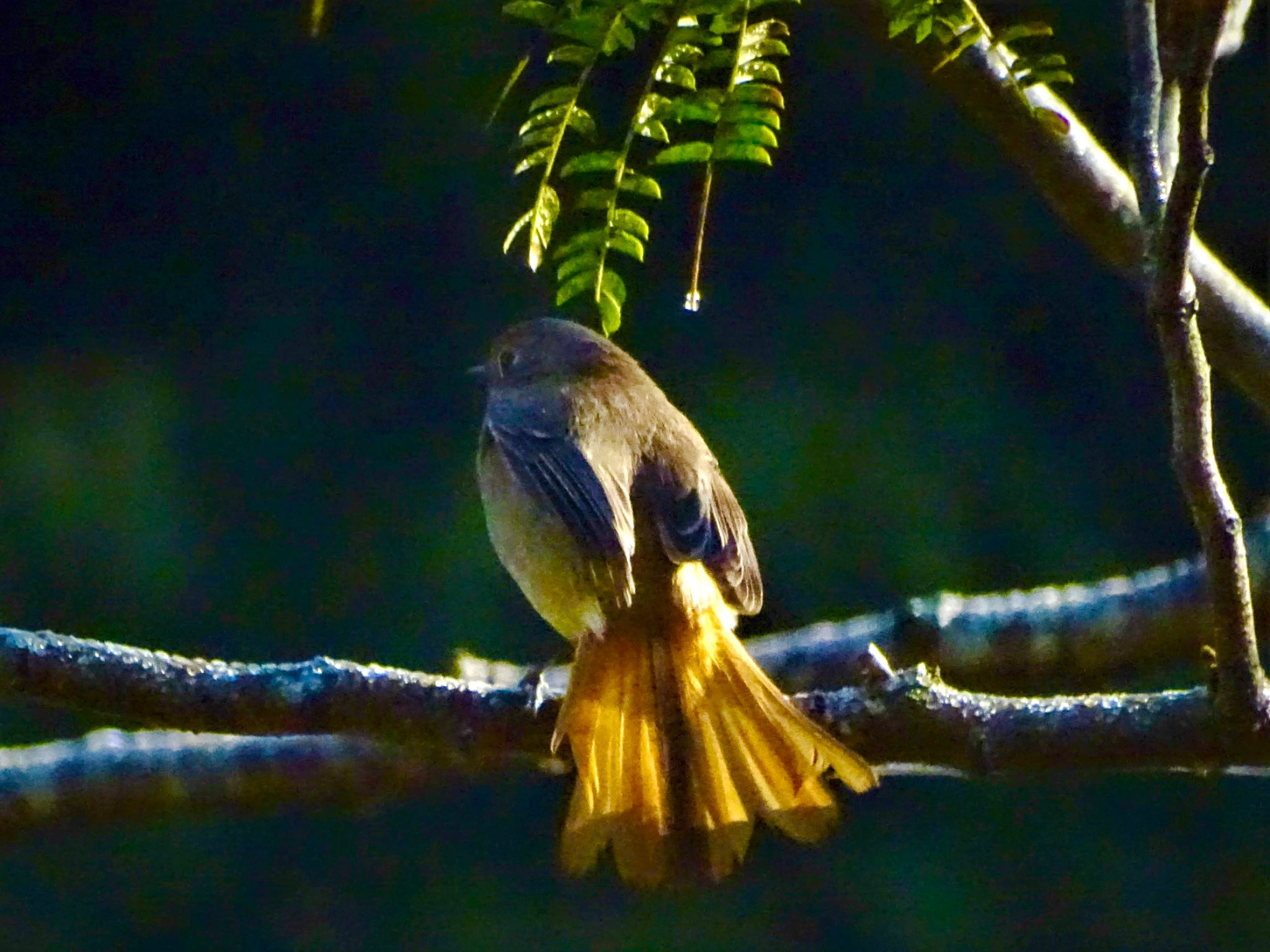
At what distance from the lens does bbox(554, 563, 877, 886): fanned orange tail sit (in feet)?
6.26

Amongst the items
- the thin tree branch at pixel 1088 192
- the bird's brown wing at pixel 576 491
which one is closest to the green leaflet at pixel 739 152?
the thin tree branch at pixel 1088 192

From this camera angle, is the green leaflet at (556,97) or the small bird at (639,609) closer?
the green leaflet at (556,97)

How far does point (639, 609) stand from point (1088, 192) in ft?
2.53

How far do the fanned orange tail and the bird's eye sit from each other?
101 cm

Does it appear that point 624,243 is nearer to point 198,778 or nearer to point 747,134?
point 747,134

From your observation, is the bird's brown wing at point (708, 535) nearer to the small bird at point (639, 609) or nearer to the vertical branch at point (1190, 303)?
the small bird at point (639, 609)

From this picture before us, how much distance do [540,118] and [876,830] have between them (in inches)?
98.9

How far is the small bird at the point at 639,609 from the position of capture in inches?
76.2

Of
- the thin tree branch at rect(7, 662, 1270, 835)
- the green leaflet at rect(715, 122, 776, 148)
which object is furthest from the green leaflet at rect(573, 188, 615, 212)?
the thin tree branch at rect(7, 662, 1270, 835)

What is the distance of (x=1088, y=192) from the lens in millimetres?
2135

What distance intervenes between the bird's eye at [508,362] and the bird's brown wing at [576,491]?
0.92 feet

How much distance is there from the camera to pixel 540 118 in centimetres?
156

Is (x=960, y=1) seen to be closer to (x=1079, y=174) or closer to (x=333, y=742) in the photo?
(x=1079, y=174)

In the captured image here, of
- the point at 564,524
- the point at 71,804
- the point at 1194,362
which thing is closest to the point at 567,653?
the point at 564,524
